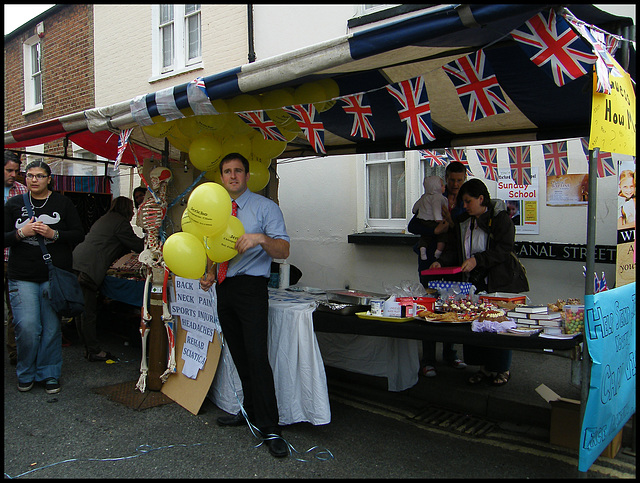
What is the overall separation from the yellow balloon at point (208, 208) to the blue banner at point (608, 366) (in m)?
2.24

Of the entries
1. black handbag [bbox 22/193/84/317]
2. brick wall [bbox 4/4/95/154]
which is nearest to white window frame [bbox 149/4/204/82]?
brick wall [bbox 4/4/95/154]

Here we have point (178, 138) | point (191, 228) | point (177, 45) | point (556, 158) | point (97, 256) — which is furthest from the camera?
Answer: point (177, 45)

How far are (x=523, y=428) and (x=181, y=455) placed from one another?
100 inches

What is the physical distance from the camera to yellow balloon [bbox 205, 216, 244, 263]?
345cm

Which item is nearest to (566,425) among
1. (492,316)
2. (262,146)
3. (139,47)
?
(492,316)

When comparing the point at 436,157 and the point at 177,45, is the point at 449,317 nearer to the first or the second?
the point at 436,157

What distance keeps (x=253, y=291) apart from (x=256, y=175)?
151cm

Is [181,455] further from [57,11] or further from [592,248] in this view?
[57,11]

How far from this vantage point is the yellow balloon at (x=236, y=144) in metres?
4.68

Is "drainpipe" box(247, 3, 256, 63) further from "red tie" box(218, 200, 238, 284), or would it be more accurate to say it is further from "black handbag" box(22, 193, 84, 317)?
"red tie" box(218, 200, 238, 284)

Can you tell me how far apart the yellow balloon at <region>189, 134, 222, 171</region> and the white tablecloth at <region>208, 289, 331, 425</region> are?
143 centimetres

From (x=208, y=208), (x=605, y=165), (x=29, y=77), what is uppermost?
(x=29, y=77)

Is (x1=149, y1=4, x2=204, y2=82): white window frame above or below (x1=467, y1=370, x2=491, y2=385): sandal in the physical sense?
above

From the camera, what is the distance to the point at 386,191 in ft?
24.2
